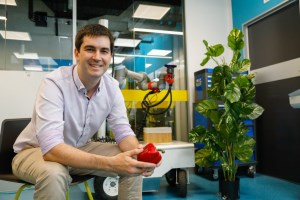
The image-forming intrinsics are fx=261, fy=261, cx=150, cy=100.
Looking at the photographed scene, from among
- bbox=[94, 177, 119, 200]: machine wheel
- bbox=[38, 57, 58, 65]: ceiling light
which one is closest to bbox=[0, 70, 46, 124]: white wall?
bbox=[38, 57, 58, 65]: ceiling light

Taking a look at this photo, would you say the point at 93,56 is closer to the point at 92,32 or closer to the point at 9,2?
the point at 92,32

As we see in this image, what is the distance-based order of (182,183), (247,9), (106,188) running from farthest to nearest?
1. (247,9)
2. (182,183)
3. (106,188)

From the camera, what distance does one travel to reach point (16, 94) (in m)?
2.95

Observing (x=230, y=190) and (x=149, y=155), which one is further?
(x=230, y=190)

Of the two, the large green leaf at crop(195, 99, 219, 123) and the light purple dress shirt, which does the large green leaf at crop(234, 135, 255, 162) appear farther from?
the light purple dress shirt

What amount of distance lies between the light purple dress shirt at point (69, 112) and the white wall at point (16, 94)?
5.59 feet

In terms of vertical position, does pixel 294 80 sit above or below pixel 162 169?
above

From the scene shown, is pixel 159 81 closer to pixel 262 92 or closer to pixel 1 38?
pixel 262 92

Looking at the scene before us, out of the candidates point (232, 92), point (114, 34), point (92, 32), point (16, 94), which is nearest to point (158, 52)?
point (114, 34)

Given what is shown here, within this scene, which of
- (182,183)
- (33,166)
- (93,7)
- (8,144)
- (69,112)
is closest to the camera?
(33,166)

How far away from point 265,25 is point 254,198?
7.26ft

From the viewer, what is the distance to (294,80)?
2922 millimetres

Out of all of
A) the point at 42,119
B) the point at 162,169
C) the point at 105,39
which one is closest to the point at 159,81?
the point at 162,169

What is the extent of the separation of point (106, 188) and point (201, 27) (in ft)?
8.85
